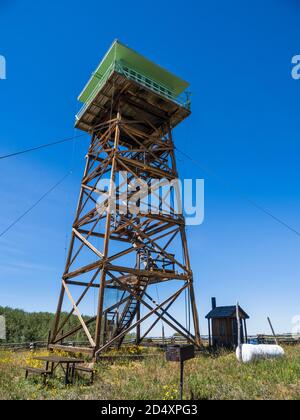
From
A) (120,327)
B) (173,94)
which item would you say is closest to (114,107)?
(173,94)

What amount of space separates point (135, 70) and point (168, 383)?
15.6m

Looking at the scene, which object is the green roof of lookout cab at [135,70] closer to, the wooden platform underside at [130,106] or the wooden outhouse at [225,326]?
the wooden platform underside at [130,106]

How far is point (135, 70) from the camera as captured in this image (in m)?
17.2

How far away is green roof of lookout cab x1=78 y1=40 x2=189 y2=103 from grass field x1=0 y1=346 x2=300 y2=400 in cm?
1410

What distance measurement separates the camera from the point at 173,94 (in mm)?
18250

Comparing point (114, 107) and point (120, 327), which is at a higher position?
point (114, 107)

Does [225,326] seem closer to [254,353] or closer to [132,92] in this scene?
[254,353]

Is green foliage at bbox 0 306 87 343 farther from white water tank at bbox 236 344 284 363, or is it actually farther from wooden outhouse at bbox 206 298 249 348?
white water tank at bbox 236 344 284 363

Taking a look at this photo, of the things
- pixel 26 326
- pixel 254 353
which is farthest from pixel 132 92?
pixel 26 326

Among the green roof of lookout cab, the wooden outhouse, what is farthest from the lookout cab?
the wooden outhouse

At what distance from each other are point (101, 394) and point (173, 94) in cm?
1599
